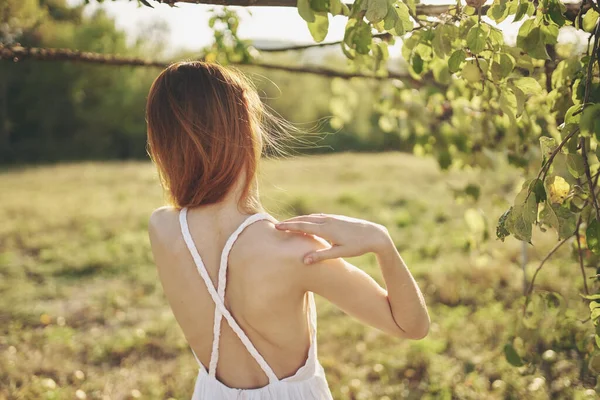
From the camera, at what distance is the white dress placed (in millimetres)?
1497

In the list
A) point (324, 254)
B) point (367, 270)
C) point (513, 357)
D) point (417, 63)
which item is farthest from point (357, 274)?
point (367, 270)

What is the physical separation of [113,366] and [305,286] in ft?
10.7

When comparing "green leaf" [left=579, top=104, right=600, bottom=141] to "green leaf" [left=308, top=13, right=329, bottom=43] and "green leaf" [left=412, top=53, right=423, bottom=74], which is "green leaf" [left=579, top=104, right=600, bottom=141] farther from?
"green leaf" [left=412, top=53, right=423, bottom=74]

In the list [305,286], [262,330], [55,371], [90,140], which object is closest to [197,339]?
[262,330]

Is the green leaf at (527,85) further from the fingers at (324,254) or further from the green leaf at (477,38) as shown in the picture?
the fingers at (324,254)

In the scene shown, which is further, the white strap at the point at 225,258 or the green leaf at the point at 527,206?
the white strap at the point at 225,258

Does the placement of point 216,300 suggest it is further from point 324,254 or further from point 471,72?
point 471,72

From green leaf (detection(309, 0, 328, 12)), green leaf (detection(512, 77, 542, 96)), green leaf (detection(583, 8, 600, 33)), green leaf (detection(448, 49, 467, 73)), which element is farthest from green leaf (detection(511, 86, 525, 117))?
green leaf (detection(309, 0, 328, 12))

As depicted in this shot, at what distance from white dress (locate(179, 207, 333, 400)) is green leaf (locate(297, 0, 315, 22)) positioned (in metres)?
0.50

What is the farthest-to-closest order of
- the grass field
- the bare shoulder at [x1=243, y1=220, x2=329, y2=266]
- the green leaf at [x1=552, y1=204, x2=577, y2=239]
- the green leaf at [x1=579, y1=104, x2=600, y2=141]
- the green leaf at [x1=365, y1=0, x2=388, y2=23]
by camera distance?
the grass field < the bare shoulder at [x1=243, y1=220, x2=329, y2=266] < the green leaf at [x1=552, y1=204, x2=577, y2=239] < the green leaf at [x1=365, y1=0, x2=388, y2=23] < the green leaf at [x1=579, y1=104, x2=600, y2=141]

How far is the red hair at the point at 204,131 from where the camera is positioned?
1458 mm

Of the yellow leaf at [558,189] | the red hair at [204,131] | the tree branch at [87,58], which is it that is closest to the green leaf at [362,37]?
the red hair at [204,131]

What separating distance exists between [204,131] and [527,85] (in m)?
0.81

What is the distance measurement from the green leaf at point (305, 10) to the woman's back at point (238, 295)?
500 mm
